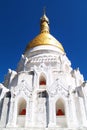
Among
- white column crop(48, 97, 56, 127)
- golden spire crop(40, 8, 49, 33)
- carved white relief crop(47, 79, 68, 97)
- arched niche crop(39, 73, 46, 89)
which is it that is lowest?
white column crop(48, 97, 56, 127)

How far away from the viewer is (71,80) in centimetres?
2150

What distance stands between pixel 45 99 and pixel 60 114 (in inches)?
82.6

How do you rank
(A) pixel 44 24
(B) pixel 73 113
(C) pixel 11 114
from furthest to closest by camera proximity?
(A) pixel 44 24, (C) pixel 11 114, (B) pixel 73 113

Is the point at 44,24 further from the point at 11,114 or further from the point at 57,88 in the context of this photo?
the point at 11,114

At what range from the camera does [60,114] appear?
1831 cm

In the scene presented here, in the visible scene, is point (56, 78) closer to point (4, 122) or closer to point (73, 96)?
point (73, 96)

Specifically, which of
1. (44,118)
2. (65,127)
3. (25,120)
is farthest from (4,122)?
(65,127)

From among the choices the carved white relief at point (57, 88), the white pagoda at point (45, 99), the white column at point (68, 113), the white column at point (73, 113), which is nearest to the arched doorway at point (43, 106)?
the white pagoda at point (45, 99)

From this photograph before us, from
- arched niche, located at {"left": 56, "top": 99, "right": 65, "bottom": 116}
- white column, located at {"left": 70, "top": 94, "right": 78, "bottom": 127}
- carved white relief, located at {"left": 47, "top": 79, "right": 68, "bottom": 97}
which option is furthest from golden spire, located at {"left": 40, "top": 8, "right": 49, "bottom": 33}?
white column, located at {"left": 70, "top": 94, "right": 78, "bottom": 127}

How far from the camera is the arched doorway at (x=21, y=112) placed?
1722cm

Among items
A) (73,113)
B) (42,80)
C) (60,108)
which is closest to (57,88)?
(60,108)

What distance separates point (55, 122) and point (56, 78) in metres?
5.53

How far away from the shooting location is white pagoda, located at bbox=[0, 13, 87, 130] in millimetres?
16656

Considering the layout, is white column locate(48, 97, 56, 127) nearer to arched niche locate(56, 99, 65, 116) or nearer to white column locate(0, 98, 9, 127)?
arched niche locate(56, 99, 65, 116)
